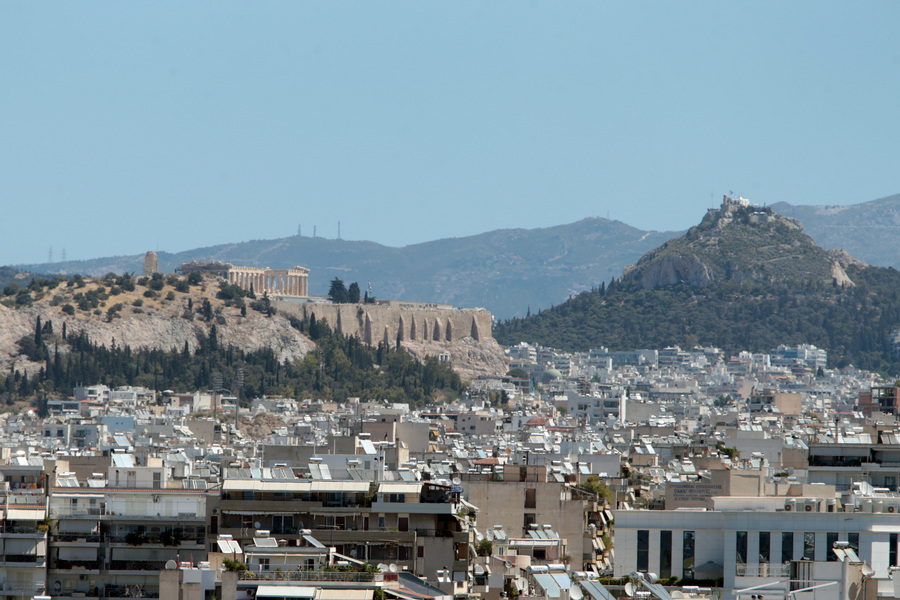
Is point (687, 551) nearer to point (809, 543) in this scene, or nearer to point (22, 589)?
point (809, 543)

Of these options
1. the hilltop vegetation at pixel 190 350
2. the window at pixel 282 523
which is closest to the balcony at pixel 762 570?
Answer: the window at pixel 282 523

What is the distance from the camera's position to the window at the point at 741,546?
33569 mm

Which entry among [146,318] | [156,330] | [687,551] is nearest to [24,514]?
[687,551]

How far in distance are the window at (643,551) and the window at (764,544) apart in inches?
106

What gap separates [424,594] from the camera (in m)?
29.8

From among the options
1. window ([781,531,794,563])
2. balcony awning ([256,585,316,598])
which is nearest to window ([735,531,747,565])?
window ([781,531,794,563])

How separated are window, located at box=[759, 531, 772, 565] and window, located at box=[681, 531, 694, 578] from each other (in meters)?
1.52

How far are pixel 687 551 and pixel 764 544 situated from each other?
1865 millimetres

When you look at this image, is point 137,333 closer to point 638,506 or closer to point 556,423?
point 556,423

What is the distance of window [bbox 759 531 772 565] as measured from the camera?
109 feet

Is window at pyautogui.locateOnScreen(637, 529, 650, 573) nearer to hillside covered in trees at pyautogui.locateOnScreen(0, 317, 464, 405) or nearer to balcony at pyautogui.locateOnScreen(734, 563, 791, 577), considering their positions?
balcony at pyautogui.locateOnScreen(734, 563, 791, 577)

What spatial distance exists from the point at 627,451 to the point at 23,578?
145 feet

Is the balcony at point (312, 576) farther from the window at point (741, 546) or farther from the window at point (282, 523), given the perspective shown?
the window at point (741, 546)

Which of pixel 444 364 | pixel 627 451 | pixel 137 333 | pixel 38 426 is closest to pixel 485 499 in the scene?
pixel 627 451
